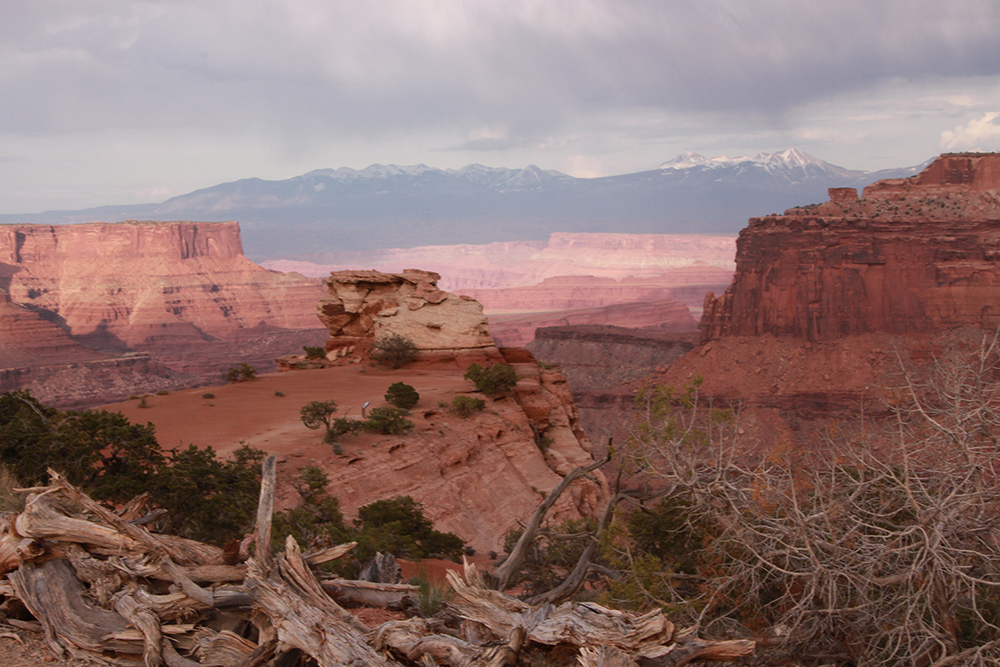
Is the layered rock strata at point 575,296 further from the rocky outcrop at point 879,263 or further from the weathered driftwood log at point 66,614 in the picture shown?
the weathered driftwood log at point 66,614

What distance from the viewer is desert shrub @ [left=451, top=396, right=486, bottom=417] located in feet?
73.3

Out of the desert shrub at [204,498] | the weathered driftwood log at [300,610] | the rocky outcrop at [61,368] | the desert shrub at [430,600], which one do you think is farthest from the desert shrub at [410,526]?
the rocky outcrop at [61,368]

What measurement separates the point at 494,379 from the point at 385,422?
517 centimetres

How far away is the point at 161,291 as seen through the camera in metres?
128

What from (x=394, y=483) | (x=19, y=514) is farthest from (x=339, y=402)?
(x=19, y=514)

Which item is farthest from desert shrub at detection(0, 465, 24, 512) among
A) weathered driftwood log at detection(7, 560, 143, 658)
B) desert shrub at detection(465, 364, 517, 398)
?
desert shrub at detection(465, 364, 517, 398)

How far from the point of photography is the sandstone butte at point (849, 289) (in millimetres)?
60344

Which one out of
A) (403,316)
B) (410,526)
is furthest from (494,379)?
(410,526)

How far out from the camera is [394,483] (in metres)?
18.2

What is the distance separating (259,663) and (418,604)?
1442 millimetres

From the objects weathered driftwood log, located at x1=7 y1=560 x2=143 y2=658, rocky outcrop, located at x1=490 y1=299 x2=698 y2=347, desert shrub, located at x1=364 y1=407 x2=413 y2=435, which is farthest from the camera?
rocky outcrop, located at x1=490 y1=299 x2=698 y2=347

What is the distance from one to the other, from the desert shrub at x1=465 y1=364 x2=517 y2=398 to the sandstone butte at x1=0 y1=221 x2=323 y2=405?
8101 centimetres

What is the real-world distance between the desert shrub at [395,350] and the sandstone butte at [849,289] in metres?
39.4

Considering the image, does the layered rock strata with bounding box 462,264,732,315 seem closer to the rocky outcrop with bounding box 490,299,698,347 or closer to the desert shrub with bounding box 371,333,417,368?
the rocky outcrop with bounding box 490,299,698,347
